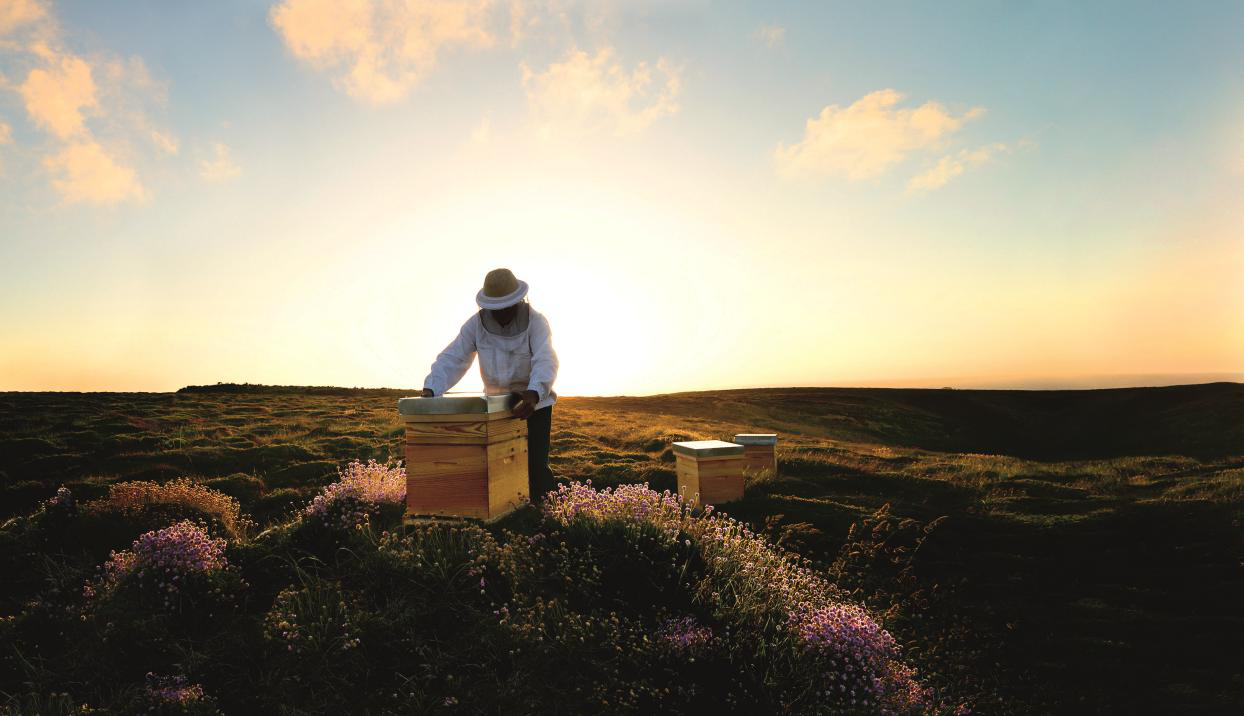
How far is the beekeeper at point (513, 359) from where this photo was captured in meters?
7.38

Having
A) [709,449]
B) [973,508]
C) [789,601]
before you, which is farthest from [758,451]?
[789,601]

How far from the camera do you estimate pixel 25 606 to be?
6.41 meters

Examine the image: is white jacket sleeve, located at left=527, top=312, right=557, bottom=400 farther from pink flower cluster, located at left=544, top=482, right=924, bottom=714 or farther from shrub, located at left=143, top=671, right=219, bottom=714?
shrub, located at left=143, top=671, right=219, bottom=714

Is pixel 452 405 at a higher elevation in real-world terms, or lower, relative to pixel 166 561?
higher

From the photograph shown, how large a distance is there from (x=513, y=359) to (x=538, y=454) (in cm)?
124

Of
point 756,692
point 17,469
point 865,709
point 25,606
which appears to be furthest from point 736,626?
point 17,469

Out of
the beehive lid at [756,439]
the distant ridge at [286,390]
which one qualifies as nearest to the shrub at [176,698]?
the beehive lid at [756,439]

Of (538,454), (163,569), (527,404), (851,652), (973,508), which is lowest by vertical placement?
(973,508)

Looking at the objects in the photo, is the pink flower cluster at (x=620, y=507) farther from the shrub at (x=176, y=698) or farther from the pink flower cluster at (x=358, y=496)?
the shrub at (x=176, y=698)

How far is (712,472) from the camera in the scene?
10359 mm

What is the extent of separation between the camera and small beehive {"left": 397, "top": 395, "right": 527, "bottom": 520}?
6.86 m

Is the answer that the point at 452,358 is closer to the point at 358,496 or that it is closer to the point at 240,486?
the point at 358,496

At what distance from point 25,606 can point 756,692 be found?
720 cm

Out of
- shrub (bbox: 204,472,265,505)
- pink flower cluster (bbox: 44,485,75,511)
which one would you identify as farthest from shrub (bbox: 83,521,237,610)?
shrub (bbox: 204,472,265,505)
